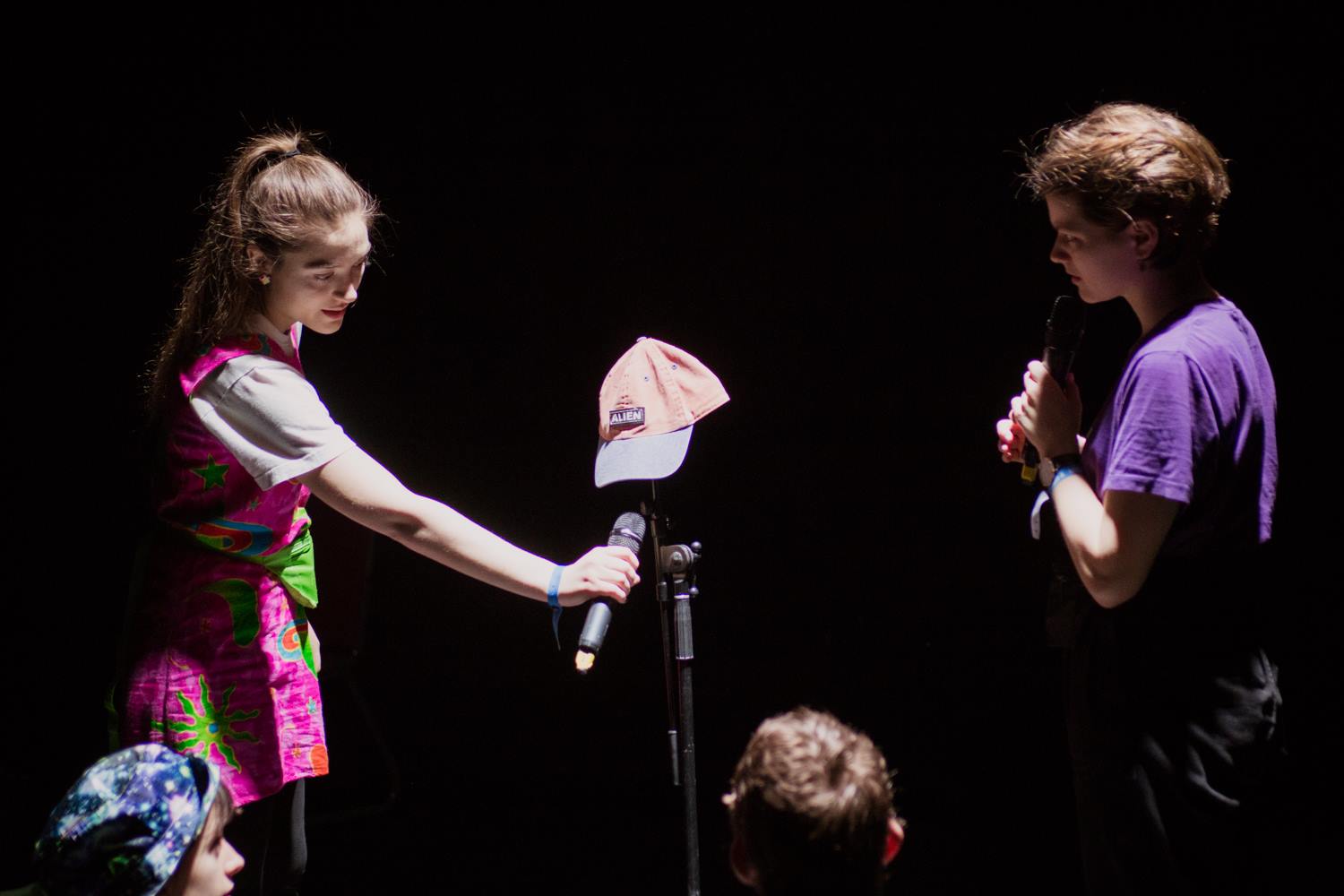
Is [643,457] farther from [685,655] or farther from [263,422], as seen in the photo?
[263,422]

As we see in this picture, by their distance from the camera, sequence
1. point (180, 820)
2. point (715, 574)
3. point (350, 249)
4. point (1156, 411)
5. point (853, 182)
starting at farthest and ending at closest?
1. point (715, 574)
2. point (853, 182)
3. point (350, 249)
4. point (180, 820)
5. point (1156, 411)

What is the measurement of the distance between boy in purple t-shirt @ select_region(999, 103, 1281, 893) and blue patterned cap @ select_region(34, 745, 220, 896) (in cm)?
112

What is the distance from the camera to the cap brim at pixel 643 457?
1.78 metres

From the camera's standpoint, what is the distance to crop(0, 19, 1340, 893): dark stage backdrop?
270cm

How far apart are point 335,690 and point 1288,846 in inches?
92.5

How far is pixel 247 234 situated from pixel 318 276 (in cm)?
12

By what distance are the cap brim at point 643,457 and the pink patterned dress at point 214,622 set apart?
0.50 metres

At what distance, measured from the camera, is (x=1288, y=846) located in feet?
8.18

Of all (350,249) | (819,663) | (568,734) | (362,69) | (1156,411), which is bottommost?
(568,734)

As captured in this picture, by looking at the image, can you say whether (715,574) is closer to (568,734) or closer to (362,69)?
(568,734)

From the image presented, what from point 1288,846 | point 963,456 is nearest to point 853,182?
point 963,456

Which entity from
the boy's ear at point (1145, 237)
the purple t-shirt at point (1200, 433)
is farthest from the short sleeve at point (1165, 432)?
the boy's ear at point (1145, 237)

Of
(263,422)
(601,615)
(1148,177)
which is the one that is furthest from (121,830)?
(1148,177)

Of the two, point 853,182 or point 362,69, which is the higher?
point 362,69
